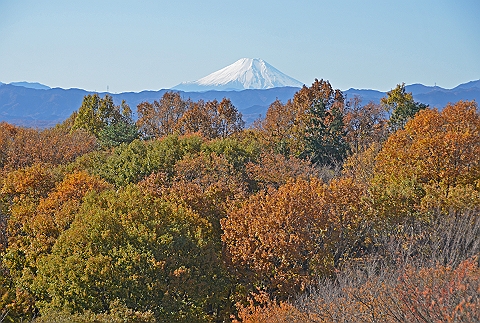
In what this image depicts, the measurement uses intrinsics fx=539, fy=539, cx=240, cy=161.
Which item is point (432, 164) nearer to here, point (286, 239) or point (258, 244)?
point (286, 239)

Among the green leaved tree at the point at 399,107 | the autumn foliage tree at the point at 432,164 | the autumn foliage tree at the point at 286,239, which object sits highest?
the green leaved tree at the point at 399,107

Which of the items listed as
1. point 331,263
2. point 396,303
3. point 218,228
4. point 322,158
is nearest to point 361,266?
point 331,263

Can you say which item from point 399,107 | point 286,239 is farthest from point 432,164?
point 399,107

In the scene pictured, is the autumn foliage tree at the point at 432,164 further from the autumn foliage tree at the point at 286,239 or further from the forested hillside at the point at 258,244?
the autumn foliage tree at the point at 286,239

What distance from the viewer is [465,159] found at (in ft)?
88.5

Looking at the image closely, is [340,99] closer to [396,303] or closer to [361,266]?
[361,266]

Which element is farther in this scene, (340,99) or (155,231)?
(340,99)

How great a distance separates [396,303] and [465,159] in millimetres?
17079

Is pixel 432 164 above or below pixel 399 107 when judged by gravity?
below

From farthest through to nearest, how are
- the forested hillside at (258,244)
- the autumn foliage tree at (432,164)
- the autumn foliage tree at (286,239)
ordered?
1. the autumn foliage tree at (432,164)
2. the autumn foliage tree at (286,239)
3. the forested hillside at (258,244)

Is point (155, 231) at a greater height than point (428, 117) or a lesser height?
lesser

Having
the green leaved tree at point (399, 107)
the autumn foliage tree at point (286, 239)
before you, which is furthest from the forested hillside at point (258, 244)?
the green leaved tree at point (399, 107)

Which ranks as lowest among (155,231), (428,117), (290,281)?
(290,281)

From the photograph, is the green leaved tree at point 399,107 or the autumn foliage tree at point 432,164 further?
the green leaved tree at point 399,107
